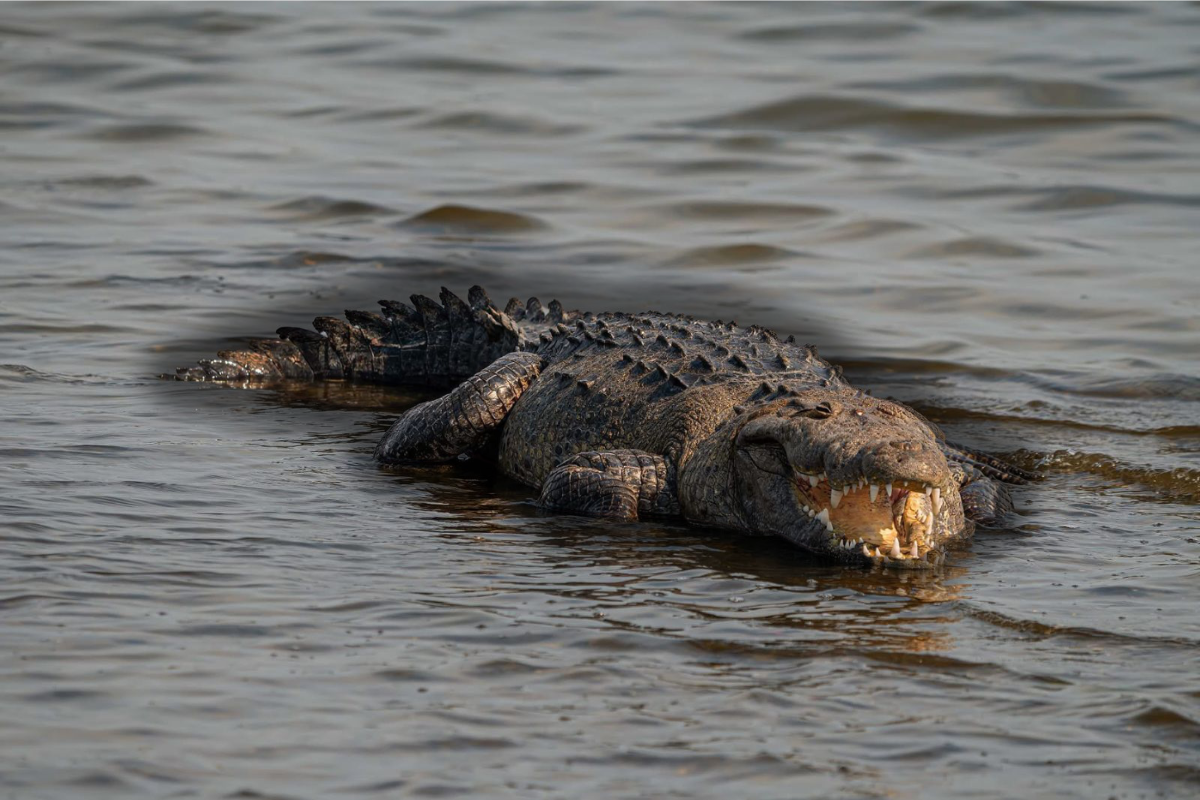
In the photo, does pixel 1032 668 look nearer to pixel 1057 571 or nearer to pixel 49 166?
pixel 1057 571

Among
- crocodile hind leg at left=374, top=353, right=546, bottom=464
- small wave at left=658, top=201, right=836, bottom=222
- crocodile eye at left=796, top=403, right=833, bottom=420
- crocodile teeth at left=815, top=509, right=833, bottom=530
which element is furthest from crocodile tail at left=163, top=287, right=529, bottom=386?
small wave at left=658, top=201, right=836, bottom=222

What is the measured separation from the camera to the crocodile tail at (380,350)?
8.29 meters

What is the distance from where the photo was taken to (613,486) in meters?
5.81

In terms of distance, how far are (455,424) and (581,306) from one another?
376 cm

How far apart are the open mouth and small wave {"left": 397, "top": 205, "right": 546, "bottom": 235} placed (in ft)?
25.8

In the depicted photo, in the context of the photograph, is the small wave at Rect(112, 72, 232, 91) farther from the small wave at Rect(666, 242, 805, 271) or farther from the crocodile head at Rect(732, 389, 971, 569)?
the crocodile head at Rect(732, 389, 971, 569)

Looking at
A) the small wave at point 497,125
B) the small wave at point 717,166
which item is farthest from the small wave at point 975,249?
the small wave at point 497,125

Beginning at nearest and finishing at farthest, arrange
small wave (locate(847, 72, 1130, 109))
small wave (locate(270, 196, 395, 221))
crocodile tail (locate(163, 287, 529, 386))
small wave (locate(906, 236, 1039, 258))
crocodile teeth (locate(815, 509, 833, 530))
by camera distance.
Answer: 1. crocodile teeth (locate(815, 509, 833, 530))
2. crocodile tail (locate(163, 287, 529, 386))
3. small wave (locate(906, 236, 1039, 258))
4. small wave (locate(270, 196, 395, 221))
5. small wave (locate(847, 72, 1130, 109))

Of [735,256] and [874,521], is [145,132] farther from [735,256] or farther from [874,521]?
[874,521]

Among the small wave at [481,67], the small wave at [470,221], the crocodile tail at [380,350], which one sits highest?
the small wave at [481,67]

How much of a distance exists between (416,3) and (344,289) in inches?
487

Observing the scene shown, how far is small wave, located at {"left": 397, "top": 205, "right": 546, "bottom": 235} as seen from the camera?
12781mm

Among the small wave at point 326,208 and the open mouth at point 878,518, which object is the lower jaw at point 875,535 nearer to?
the open mouth at point 878,518

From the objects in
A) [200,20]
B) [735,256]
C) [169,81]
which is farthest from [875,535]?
[200,20]
